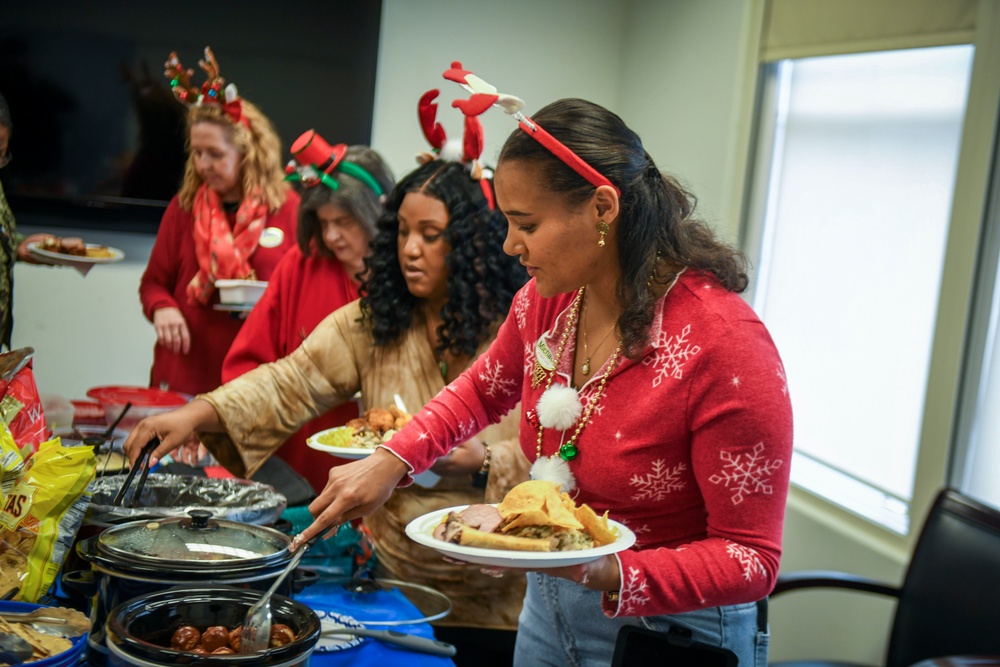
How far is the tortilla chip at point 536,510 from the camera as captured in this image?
1.19m

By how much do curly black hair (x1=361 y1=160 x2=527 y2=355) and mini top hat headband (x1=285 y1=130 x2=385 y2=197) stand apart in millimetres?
522

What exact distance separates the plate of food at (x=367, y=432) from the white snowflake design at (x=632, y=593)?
0.77m

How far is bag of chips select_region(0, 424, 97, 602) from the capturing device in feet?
3.88

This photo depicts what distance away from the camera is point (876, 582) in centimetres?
238

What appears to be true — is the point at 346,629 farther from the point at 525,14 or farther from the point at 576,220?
the point at 525,14

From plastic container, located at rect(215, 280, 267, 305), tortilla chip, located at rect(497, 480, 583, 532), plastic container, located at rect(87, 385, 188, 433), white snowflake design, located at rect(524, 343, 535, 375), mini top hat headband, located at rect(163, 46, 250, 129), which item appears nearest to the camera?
tortilla chip, located at rect(497, 480, 583, 532)

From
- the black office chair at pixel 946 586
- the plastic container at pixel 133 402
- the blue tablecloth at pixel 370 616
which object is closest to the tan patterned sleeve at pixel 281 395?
the plastic container at pixel 133 402

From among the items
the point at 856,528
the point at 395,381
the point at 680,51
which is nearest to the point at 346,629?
the point at 395,381

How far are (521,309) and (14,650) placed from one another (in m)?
0.89

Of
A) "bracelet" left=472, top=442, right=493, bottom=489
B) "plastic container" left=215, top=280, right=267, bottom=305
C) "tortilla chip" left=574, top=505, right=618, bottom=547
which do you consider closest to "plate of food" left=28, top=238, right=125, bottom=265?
"plastic container" left=215, top=280, right=267, bottom=305

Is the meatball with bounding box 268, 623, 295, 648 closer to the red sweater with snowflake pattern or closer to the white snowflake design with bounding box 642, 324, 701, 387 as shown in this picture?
the red sweater with snowflake pattern

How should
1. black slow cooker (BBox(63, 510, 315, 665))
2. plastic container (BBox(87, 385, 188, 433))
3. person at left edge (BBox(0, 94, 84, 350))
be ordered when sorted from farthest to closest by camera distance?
plastic container (BBox(87, 385, 188, 433)), person at left edge (BBox(0, 94, 84, 350)), black slow cooker (BBox(63, 510, 315, 665))

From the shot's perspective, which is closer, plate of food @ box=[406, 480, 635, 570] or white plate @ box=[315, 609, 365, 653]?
plate of food @ box=[406, 480, 635, 570]

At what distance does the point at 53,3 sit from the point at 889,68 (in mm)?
3389
